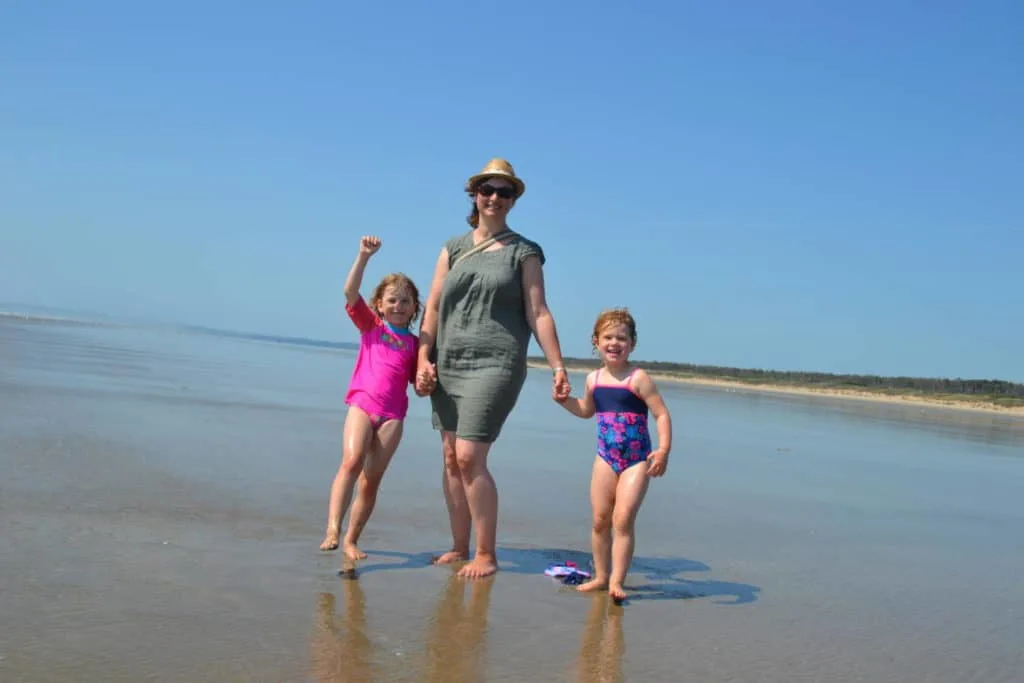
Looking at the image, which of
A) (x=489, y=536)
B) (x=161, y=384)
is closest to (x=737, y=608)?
(x=489, y=536)

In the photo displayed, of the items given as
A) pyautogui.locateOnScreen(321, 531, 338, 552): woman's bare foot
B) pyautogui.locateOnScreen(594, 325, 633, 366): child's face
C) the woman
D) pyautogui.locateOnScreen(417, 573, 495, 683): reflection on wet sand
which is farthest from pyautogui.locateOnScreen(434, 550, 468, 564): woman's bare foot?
pyautogui.locateOnScreen(594, 325, 633, 366): child's face

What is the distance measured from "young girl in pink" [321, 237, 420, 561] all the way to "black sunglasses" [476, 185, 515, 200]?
23.3 inches

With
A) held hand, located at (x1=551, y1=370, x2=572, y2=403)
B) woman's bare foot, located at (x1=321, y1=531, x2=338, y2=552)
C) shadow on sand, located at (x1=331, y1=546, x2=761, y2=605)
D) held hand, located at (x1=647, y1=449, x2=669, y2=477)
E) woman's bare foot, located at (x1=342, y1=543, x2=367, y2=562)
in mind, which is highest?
held hand, located at (x1=551, y1=370, x2=572, y2=403)

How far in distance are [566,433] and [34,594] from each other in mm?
8156

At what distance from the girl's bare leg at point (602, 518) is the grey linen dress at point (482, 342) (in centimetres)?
55

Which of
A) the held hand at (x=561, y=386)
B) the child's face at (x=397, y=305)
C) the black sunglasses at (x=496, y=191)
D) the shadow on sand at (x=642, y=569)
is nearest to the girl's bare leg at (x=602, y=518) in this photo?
the shadow on sand at (x=642, y=569)

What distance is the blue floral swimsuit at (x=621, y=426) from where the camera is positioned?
14.3 ft

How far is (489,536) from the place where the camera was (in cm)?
435

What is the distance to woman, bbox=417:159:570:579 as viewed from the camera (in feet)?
14.5

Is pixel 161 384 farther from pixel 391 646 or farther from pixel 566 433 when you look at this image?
pixel 391 646

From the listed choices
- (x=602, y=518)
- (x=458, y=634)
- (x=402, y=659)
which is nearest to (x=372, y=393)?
(x=602, y=518)

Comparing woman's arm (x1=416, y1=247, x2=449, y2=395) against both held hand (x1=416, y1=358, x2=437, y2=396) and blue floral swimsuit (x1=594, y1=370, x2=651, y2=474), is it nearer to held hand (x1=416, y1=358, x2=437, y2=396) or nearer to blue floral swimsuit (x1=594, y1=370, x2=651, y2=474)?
held hand (x1=416, y1=358, x2=437, y2=396)

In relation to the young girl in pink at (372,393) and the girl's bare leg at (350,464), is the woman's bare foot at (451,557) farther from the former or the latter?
the girl's bare leg at (350,464)

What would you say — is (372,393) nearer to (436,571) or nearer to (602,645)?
(436,571)
